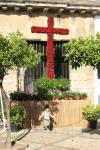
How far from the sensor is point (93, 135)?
21078 mm

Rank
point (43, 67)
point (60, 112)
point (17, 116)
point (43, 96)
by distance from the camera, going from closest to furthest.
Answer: point (17, 116), point (60, 112), point (43, 96), point (43, 67)

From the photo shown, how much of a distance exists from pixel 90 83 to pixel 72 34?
9.46 feet

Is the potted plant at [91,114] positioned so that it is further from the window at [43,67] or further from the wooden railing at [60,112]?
the window at [43,67]

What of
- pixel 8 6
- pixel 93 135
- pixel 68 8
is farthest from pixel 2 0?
pixel 93 135

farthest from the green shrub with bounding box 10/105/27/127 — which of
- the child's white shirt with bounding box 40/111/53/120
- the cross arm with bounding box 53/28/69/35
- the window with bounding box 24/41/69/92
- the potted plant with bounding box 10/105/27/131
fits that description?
the cross arm with bounding box 53/28/69/35

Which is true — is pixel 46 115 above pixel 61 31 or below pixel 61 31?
below

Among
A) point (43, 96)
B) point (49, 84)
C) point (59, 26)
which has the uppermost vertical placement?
point (59, 26)

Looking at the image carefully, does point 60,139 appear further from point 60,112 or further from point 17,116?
point 60,112

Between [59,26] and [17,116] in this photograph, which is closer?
[17,116]

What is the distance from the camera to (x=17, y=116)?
22.0 m

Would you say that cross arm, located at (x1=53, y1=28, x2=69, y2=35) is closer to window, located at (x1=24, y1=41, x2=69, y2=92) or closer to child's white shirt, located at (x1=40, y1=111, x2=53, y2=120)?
window, located at (x1=24, y1=41, x2=69, y2=92)

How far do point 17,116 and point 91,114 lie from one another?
3.36m

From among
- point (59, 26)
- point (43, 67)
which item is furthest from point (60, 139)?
point (59, 26)

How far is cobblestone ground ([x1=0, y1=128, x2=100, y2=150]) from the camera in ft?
61.1
